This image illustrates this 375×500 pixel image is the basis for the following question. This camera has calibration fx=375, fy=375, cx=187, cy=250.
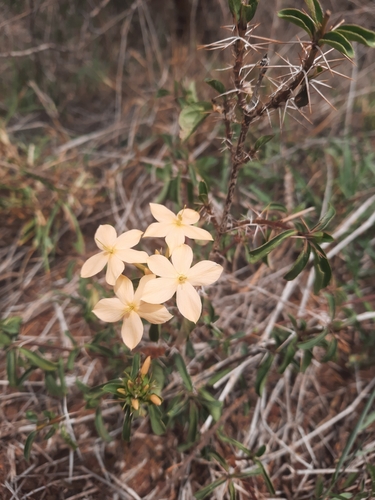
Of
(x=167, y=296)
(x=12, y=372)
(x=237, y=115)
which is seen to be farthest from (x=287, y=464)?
(x=237, y=115)

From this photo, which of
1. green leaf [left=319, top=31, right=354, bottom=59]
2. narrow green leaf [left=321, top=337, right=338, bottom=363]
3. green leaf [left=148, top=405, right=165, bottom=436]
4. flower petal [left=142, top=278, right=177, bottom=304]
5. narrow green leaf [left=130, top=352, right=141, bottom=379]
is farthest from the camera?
narrow green leaf [left=321, top=337, right=338, bottom=363]

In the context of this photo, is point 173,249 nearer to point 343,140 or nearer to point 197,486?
point 197,486

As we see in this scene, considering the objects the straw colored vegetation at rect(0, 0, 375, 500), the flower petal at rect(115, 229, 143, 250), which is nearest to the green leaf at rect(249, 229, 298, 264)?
the straw colored vegetation at rect(0, 0, 375, 500)

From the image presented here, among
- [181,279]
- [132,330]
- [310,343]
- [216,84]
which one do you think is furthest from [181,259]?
[310,343]

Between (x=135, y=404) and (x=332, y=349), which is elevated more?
(x=135, y=404)

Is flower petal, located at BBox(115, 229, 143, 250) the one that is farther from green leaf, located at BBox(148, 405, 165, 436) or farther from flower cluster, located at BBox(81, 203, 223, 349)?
green leaf, located at BBox(148, 405, 165, 436)

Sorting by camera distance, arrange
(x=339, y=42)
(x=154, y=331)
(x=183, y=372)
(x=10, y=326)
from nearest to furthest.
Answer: (x=339, y=42) → (x=154, y=331) → (x=183, y=372) → (x=10, y=326)

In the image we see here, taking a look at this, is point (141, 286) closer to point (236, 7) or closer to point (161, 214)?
point (161, 214)
